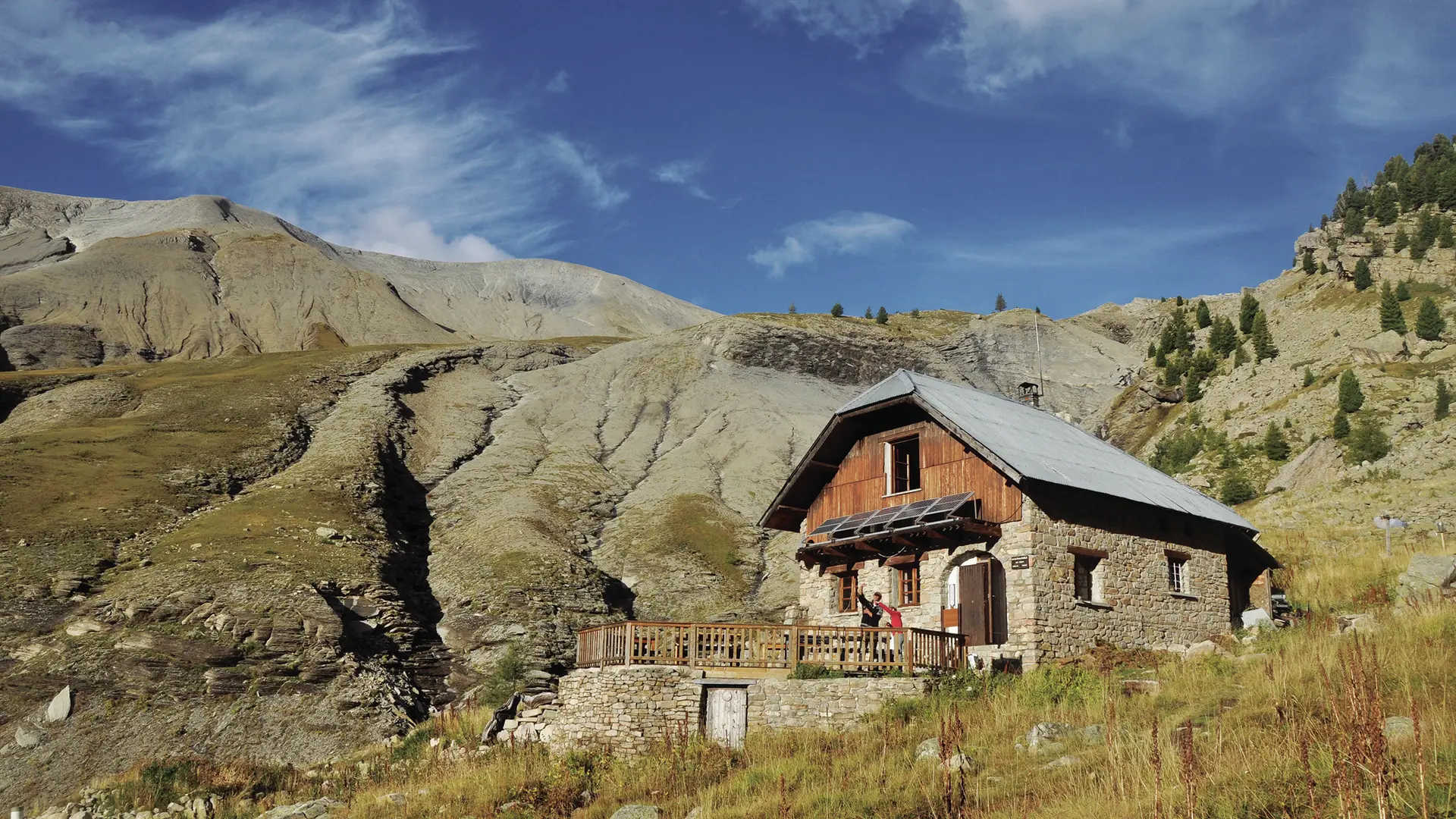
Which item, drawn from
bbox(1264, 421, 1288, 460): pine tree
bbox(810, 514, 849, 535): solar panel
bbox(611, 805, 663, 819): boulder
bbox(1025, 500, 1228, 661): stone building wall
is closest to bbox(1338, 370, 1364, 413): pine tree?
bbox(1264, 421, 1288, 460): pine tree

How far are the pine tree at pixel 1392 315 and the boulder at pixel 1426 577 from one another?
49.7 metres

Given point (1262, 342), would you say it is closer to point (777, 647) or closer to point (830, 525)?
point (830, 525)

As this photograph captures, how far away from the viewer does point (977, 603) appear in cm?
2780

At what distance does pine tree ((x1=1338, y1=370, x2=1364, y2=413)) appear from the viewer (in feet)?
187

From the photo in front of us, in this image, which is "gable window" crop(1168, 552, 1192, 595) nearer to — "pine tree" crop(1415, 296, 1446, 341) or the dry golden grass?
the dry golden grass

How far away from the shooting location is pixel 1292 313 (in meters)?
89.1

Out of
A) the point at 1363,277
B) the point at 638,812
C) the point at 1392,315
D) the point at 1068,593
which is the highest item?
the point at 1363,277

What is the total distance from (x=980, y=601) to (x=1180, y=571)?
7402 mm

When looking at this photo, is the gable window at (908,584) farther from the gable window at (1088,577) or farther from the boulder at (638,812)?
the boulder at (638,812)

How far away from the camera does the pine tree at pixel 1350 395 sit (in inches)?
2249

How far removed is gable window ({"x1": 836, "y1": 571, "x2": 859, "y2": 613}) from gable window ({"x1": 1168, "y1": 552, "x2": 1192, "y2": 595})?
8.81 m

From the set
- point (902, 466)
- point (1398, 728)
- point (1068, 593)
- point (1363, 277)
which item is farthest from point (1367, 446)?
point (1363, 277)

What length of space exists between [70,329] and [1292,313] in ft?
459

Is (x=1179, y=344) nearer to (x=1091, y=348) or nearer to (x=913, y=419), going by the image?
(x=1091, y=348)
